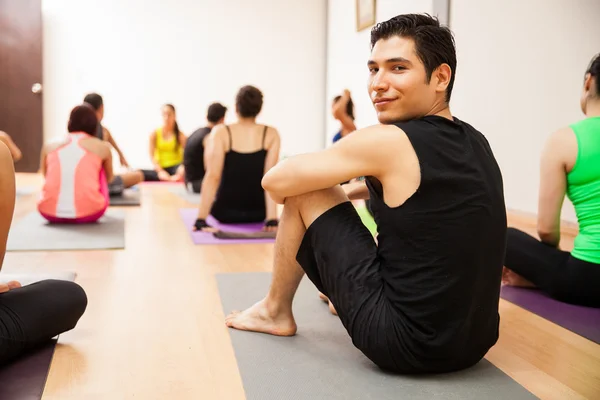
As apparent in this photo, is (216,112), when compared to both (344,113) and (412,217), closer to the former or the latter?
(344,113)

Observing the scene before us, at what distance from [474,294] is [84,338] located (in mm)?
1103

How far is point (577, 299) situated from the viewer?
2.43 metres

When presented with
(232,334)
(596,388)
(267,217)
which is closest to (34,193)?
(267,217)

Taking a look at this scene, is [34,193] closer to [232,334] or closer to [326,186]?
[232,334]

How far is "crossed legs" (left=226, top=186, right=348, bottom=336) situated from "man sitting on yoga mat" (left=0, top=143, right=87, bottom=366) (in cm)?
49

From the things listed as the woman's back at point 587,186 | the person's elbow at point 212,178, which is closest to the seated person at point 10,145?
the person's elbow at point 212,178

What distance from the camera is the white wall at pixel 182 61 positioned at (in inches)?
316

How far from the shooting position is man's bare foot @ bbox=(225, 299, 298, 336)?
6.50 feet

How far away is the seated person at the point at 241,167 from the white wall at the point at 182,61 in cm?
436

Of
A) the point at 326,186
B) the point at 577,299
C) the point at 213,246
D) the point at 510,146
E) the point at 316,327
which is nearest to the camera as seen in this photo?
the point at 326,186

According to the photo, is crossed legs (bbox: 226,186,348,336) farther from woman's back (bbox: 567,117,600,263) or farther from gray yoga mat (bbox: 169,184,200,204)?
gray yoga mat (bbox: 169,184,200,204)

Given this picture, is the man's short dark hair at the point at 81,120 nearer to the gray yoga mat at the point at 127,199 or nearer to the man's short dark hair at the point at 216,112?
the gray yoga mat at the point at 127,199

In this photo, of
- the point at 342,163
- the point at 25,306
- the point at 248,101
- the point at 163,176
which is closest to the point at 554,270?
the point at 342,163

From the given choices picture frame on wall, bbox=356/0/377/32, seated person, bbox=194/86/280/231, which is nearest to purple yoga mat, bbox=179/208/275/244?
seated person, bbox=194/86/280/231
